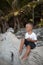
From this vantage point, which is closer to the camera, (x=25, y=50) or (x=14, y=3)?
(x=25, y=50)

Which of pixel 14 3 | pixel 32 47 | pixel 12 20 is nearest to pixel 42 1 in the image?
pixel 14 3

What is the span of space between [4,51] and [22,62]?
1.72ft

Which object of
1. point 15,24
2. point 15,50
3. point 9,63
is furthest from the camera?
point 15,24

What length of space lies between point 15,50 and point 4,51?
30 cm

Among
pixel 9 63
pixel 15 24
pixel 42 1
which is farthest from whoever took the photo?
pixel 15 24

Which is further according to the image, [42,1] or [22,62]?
[42,1]

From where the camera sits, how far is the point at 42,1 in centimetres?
1556

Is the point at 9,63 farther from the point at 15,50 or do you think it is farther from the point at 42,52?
the point at 42,52

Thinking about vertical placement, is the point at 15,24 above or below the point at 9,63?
below

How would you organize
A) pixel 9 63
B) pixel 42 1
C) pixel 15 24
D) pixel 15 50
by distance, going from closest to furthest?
pixel 9 63 < pixel 15 50 < pixel 42 1 < pixel 15 24

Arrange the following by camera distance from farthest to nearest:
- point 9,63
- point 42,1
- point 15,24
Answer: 1. point 15,24
2. point 42,1
3. point 9,63

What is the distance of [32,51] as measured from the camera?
5.91 meters

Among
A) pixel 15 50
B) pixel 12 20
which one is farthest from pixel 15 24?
pixel 15 50

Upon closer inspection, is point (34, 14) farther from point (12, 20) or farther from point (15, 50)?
point (15, 50)
